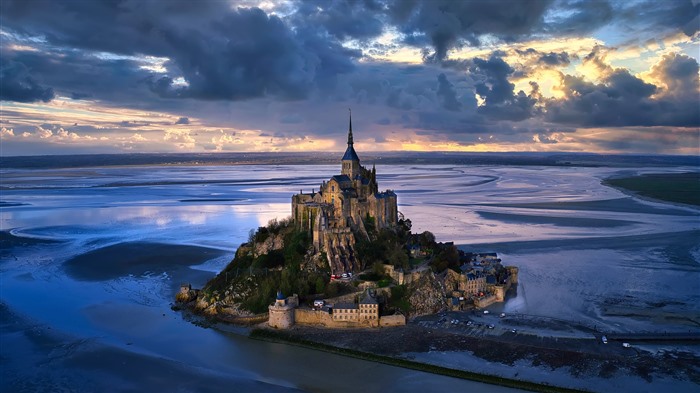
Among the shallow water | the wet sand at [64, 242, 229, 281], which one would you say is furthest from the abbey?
the wet sand at [64, 242, 229, 281]

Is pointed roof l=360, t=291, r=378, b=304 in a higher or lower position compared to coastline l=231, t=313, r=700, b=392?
higher

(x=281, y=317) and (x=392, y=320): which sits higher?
(x=281, y=317)

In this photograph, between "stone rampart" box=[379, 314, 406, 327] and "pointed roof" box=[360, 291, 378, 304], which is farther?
"pointed roof" box=[360, 291, 378, 304]

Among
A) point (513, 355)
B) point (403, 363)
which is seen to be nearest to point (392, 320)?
point (403, 363)

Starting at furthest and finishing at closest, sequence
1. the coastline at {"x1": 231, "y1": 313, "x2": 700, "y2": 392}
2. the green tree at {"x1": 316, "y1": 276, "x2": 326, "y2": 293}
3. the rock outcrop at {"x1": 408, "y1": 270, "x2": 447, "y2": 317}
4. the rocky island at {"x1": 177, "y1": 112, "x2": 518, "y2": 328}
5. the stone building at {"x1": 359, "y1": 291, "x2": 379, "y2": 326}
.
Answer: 1. the green tree at {"x1": 316, "y1": 276, "x2": 326, "y2": 293}
2. the rock outcrop at {"x1": 408, "y1": 270, "x2": 447, "y2": 317}
3. the rocky island at {"x1": 177, "y1": 112, "x2": 518, "y2": 328}
4. the stone building at {"x1": 359, "y1": 291, "x2": 379, "y2": 326}
5. the coastline at {"x1": 231, "y1": 313, "x2": 700, "y2": 392}

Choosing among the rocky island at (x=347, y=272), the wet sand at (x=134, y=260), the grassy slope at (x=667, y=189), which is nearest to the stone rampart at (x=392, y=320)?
the rocky island at (x=347, y=272)

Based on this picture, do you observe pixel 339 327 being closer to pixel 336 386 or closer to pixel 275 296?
pixel 275 296

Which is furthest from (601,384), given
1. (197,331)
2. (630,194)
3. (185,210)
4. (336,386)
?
(630,194)

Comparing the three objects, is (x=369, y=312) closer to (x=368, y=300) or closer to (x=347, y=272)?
(x=368, y=300)

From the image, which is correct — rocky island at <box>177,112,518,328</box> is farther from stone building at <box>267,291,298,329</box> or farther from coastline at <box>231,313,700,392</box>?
coastline at <box>231,313,700,392</box>
